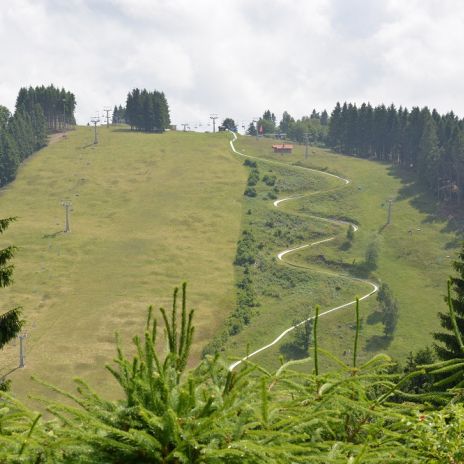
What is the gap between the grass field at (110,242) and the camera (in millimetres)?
86312

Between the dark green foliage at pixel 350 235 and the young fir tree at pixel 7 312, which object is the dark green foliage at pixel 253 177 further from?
the young fir tree at pixel 7 312

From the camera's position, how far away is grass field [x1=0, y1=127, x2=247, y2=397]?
86312 mm

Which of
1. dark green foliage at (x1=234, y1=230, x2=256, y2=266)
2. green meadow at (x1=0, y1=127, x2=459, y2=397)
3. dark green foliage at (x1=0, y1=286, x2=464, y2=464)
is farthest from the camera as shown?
dark green foliage at (x1=234, y1=230, x2=256, y2=266)

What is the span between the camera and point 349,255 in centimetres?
12075

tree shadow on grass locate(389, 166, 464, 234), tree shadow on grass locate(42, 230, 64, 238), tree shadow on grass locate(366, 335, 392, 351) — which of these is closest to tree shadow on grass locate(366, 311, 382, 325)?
tree shadow on grass locate(366, 335, 392, 351)

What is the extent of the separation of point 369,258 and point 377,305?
1847 cm

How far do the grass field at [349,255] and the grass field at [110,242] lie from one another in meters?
Answer: 7.51

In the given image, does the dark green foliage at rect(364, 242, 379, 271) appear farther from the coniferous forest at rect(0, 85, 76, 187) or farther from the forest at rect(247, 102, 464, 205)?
the coniferous forest at rect(0, 85, 76, 187)

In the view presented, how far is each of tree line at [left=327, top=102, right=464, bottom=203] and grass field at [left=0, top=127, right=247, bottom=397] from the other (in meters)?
44.5

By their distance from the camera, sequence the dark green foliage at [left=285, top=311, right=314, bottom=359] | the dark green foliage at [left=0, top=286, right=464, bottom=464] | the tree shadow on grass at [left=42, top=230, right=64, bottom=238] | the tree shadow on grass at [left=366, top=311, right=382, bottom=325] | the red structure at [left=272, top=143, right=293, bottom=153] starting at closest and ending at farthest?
the dark green foliage at [left=0, top=286, right=464, bottom=464], the dark green foliage at [left=285, top=311, right=314, bottom=359], the tree shadow on grass at [left=366, top=311, right=382, bottom=325], the tree shadow on grass at [left=42, top=230, right=64, bottom=238], the red structure at [left=272, top=143, right=293, bottom=153]

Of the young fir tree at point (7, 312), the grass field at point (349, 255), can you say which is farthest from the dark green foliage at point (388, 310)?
the young fir tree at point (7, 312)

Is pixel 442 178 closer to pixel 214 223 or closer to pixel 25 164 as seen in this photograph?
pixel 214 223

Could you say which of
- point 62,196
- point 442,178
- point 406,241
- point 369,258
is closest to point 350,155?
point 442,178

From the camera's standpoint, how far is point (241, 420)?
5328mm
